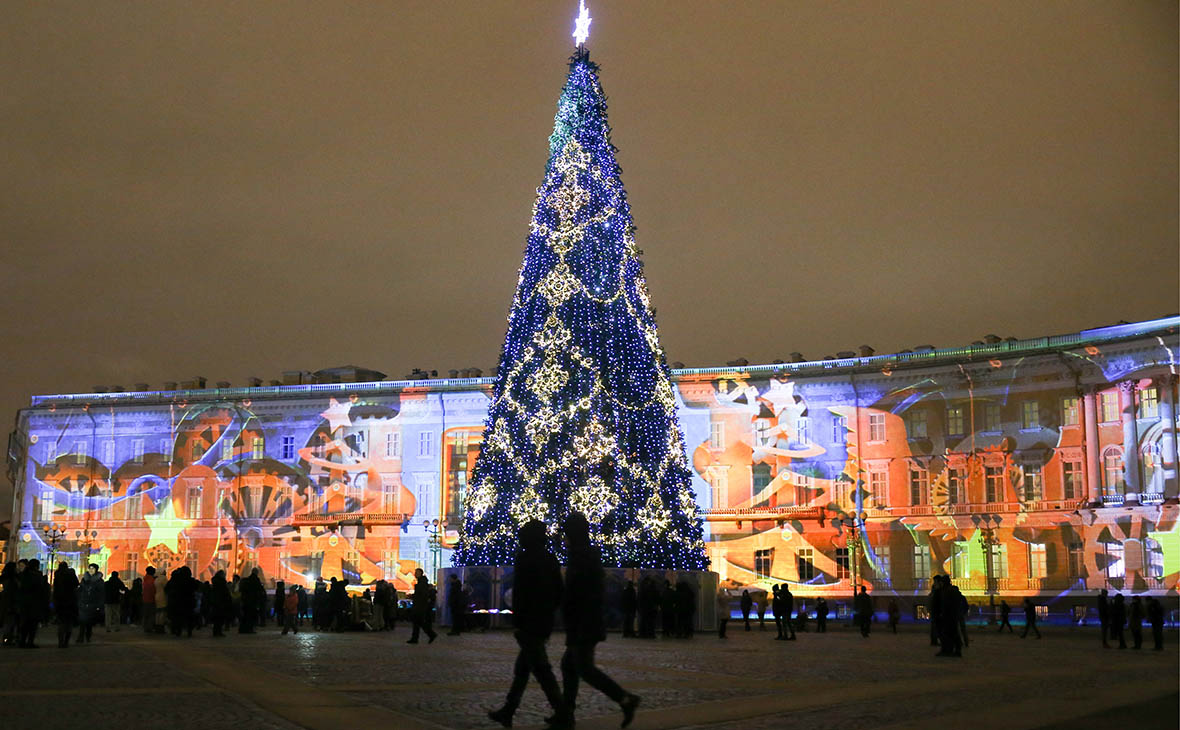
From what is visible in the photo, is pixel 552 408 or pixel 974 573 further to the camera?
pixel 974 573

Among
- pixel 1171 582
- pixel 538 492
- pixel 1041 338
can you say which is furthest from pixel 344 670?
pixel 1041 338

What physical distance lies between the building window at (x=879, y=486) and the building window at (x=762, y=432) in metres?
4.66

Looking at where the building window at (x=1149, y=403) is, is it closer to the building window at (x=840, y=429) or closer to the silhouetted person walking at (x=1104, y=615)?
the building window at (x=840, y=429)

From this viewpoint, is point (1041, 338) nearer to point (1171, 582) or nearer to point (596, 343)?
point (1171, 582)

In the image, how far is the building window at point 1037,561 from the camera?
54.2 metres

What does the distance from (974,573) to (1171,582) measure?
25.0 feet

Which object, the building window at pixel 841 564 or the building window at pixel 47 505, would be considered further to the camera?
the building window at pixel 47 505

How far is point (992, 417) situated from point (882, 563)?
7548mm

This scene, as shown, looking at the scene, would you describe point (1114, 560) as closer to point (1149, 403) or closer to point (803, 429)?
point (1149, 403)

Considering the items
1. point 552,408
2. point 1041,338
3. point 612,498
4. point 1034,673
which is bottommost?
point 1034,673

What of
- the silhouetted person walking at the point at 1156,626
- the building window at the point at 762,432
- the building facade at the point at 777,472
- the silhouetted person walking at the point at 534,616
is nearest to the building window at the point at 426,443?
the building facade at the point at 777,472

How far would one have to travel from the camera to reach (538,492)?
94.2 feet

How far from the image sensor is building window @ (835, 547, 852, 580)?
57312 millimetres

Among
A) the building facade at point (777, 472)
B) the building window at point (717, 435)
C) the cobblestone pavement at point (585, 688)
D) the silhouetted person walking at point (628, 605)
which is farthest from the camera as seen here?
the building window at point (717, 435)
